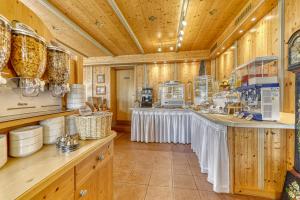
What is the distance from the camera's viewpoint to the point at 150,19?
3293mm

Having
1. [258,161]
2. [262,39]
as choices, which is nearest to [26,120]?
[258,161]

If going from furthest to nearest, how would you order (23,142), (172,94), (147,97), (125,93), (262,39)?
(125,93)
(147,97)
(172,94)
(262,39)
(23,142)

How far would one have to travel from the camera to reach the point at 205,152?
8.63 ft

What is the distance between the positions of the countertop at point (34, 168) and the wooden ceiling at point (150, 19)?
2592 millimetres

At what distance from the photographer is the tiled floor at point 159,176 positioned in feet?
6.88

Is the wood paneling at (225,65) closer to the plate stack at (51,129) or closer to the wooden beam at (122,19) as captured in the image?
the wooden beam at (122,19)

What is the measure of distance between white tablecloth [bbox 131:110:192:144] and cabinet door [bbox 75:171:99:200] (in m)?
3.32

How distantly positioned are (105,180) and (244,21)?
10.8 ft

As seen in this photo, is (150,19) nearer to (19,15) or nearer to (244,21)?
(244,21)

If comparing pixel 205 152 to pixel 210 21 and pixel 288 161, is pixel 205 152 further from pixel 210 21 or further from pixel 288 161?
pixel 210 21

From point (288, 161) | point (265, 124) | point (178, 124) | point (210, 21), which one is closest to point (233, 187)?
point (288, 161)

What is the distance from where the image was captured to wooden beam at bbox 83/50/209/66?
5.48m

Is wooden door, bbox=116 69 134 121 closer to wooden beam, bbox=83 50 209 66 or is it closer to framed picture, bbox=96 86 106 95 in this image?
framed picture, bbox=96 86 106 95

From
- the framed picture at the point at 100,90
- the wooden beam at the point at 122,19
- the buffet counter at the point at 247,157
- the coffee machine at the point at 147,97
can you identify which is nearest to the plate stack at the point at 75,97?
the buffet counter at the point at 247,157
